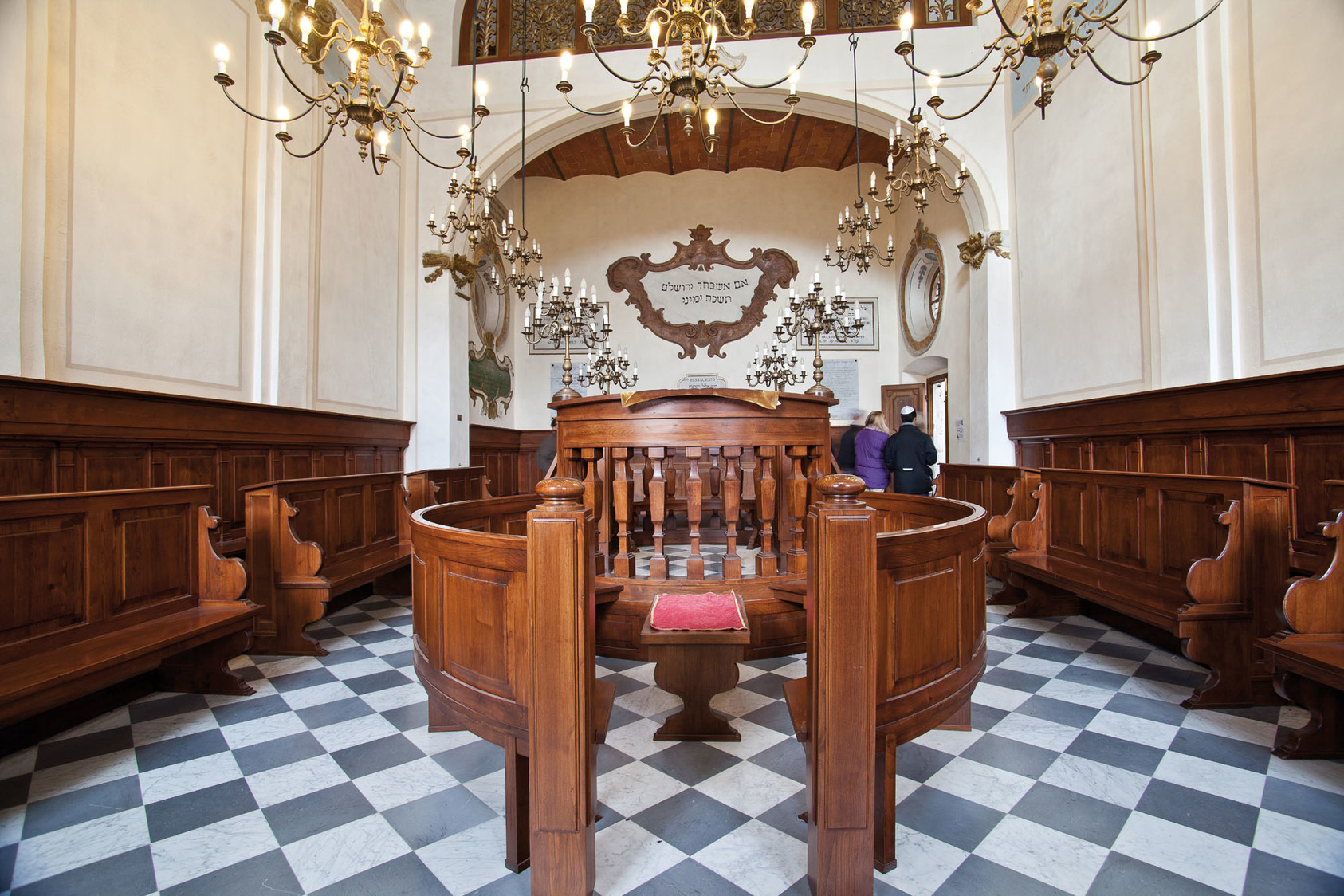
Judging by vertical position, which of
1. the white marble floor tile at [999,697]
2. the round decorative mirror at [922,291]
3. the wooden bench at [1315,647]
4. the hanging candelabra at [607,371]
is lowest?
the white marble floor tile at [999,697]

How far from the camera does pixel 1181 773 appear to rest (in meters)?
2.04

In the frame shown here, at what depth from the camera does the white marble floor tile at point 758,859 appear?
1534mm

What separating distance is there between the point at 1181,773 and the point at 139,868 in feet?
11.2

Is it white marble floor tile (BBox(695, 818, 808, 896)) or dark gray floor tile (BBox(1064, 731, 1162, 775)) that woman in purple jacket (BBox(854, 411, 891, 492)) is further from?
white marble floor tile (BBox(695, 818, 808, 896))

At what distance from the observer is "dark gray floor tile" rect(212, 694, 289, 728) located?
8.36 feet

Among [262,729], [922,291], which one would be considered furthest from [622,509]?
[922,291]

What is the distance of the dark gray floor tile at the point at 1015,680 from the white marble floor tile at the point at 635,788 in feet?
5.90

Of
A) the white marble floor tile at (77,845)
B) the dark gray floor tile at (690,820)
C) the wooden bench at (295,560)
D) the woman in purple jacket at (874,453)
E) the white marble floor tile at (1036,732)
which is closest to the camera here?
the white marble floor tile at (77,845)

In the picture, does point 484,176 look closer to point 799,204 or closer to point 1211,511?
point 799,204

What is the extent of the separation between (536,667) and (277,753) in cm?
167

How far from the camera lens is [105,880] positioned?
1.54 meters

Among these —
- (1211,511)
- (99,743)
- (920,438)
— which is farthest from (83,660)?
(920,438)

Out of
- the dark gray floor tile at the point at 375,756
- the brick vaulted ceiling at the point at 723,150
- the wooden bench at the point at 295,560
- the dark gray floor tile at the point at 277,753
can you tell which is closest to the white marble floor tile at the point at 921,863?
the dark gray floor tile at the point at 375,756

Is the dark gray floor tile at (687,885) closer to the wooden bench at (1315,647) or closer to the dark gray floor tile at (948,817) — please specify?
the dark gray floor tile at (948,817)
